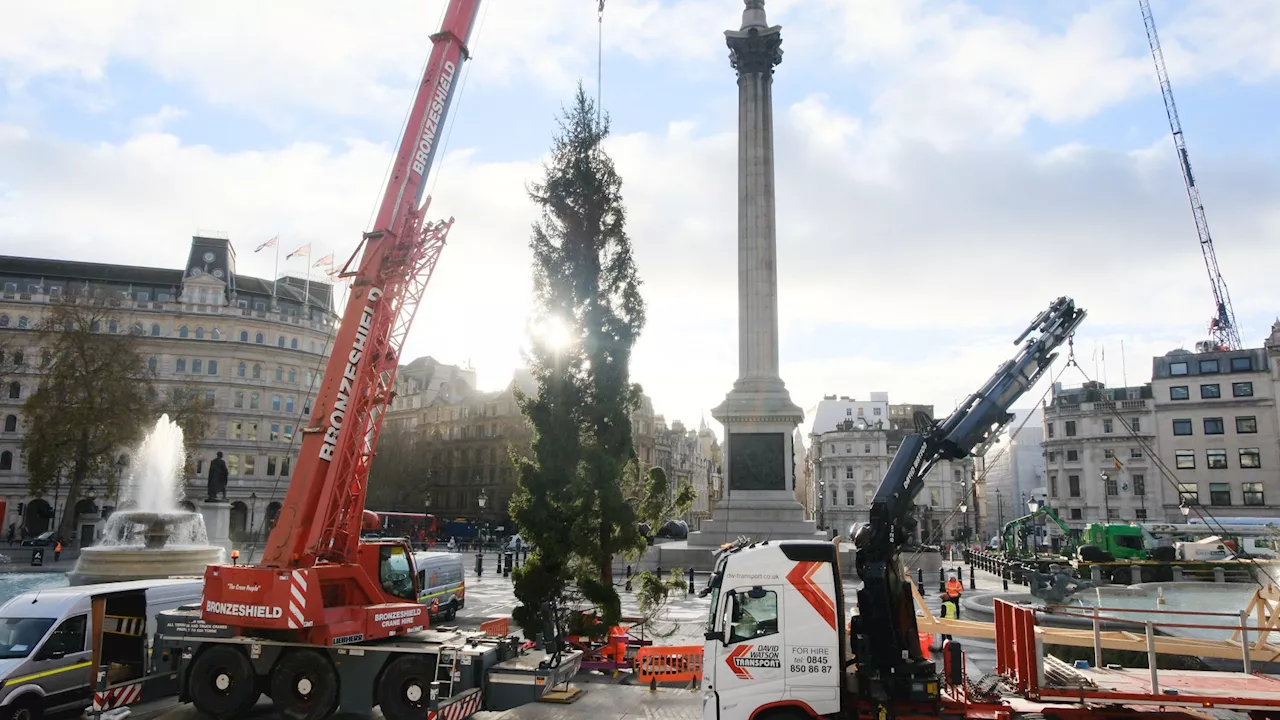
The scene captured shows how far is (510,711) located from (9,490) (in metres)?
75.9

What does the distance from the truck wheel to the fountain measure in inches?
664

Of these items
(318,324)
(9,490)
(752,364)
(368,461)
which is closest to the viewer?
(368,461)

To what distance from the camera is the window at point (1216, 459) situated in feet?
241

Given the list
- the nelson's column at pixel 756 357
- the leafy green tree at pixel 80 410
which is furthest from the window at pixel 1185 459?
the leafy green tree at pixel 80 410

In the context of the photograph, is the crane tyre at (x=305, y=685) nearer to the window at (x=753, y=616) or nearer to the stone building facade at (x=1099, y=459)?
the window at (x=753, y=616)

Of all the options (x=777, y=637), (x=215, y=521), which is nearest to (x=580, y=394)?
(x=777, y=637)

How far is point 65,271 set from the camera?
77938 mm

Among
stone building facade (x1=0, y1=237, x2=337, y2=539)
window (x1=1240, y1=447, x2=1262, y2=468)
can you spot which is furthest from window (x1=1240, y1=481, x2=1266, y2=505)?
stone building facade (x1=0, y1=237, x2=337, y2=539)

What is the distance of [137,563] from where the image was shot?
90.2 ft

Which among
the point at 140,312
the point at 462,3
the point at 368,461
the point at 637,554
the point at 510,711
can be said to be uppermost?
the point at 140,312

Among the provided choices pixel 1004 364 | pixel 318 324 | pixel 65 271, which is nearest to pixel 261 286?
pixel 318 324

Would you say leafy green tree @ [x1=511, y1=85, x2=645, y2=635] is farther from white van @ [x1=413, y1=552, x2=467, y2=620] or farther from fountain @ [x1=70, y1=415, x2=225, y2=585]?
fountain @ [x1=70, y1=415, x2=225, y2=585]

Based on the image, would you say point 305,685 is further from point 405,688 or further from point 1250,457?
point 1250,457

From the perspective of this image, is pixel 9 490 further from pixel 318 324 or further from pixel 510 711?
pixel 510 711
